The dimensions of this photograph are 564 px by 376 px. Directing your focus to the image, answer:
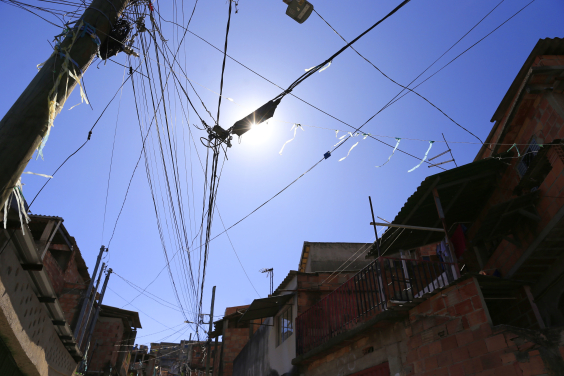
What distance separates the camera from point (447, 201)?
362 inches

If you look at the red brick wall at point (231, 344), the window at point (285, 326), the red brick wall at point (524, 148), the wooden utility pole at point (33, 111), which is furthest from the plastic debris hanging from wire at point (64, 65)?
the red brick wall at point (231, 344)

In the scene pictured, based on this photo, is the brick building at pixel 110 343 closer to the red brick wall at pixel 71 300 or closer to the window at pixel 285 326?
the red brick wall at pixel 71 300

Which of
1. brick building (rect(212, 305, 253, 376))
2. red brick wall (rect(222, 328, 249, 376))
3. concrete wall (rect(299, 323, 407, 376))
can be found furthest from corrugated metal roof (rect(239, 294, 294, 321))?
red brick wall (rect(222, 328, 249, 376))

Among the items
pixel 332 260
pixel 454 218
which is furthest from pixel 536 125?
pixel 332 260

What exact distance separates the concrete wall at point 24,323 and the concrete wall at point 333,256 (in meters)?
14.0

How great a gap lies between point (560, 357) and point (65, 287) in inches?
792

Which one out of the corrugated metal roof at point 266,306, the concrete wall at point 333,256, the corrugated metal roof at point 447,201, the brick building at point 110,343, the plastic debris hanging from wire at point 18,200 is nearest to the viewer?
the plastic debris hanging from wire at point 18,200

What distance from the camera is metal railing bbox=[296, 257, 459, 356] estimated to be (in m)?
6.92

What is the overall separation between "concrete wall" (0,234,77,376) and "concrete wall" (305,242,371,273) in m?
14.0

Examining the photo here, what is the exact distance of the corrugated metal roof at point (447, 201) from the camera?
27.0 feet

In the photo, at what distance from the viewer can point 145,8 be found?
21.2 ft

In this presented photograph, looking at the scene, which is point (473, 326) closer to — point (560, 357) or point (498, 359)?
point (498, 359)

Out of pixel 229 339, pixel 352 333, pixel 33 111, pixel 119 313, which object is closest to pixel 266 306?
pixel 352 333

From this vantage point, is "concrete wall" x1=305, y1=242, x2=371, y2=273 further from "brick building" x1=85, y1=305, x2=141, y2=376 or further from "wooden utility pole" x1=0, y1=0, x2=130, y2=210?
"wooden utility pole" x1=0, y1=0, x2=130, y2=210
